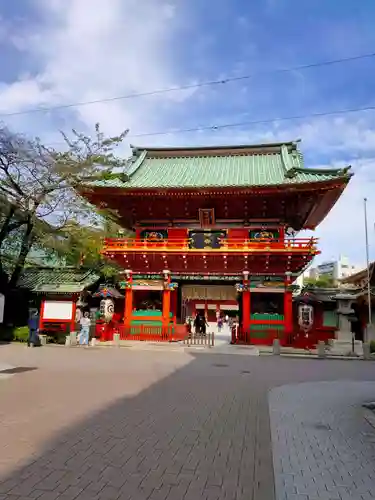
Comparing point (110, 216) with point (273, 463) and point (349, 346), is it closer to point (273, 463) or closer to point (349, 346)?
point (349, 346)

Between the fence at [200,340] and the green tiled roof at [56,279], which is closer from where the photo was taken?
the fence at [200,340]

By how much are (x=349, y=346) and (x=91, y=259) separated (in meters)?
17.9

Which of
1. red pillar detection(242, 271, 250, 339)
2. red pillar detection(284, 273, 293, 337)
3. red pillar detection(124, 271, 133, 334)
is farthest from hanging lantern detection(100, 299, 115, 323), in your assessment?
red pillar detection(284, 273, 293, 337)

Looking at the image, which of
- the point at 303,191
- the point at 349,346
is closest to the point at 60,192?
the point at 303,191

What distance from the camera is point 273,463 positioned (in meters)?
5.71

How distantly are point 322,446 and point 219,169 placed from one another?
2691cm

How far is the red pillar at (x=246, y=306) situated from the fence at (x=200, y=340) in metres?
2.13

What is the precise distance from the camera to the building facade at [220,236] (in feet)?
85.1

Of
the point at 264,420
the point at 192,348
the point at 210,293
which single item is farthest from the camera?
the point at 210,293

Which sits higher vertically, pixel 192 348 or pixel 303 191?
pixel 303 191

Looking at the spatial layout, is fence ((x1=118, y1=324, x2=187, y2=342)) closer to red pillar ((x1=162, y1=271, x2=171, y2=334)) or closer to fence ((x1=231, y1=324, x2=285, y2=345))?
red pillar ((x1=162, y1=271, x2=171, y2=334))

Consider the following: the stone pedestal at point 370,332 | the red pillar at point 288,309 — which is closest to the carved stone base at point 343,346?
the stone pedestal at point 370,332

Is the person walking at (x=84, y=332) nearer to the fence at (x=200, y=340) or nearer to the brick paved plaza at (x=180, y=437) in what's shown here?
the fence at (x=200, y=340)

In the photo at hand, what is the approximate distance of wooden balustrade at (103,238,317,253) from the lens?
2555 centimetres
